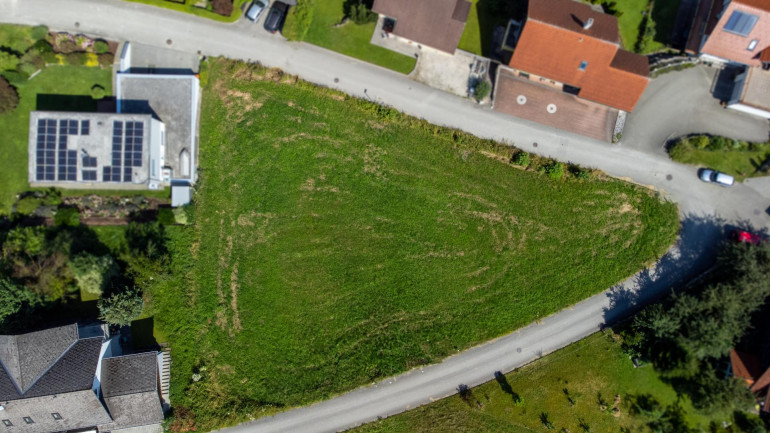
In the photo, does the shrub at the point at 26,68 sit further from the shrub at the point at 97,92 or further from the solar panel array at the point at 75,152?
the solar panel array at the point at 75,152

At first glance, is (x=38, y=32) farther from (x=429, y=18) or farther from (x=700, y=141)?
(x=700, y=141)

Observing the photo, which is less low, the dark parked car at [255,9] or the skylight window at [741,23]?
the skylight window at [741,23]

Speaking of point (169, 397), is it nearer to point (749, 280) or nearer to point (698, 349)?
point (698, 349)

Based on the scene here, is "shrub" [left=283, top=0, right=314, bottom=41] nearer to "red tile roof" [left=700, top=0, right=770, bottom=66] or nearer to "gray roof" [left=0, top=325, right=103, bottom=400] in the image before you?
"gray roof" [left=0, top=325, right=103, bottom=400]

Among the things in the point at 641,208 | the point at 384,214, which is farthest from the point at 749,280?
the point at 384,214

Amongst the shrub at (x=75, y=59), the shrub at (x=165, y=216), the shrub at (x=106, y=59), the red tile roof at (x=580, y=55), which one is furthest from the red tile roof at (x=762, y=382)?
the shrub at (x=75, y=59)
